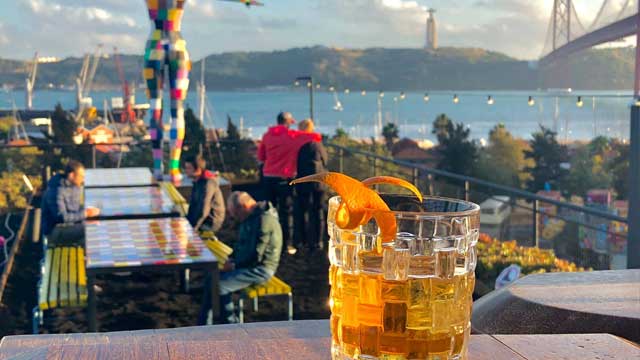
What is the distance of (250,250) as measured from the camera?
407cm

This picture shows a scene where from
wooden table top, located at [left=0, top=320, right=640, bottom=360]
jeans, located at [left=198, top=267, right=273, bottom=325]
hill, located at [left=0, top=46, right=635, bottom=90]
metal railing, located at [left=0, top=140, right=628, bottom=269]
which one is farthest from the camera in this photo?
hill, located at [left=0, top=46, right=635, bottom=90]

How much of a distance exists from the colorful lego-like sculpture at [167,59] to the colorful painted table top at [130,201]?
125 centimetres

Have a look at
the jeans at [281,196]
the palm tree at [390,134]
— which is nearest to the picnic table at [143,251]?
the jeans at [281,196]

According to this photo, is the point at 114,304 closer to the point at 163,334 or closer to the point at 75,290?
the point at 75,290

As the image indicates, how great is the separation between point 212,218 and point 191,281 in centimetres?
59

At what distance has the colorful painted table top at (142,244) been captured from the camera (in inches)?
139

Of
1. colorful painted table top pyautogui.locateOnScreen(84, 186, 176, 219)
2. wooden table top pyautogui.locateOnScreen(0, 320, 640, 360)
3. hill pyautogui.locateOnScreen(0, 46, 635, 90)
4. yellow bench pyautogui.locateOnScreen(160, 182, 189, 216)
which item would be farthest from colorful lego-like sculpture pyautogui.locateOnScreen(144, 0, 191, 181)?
hill pyautogui.locateOnScreen(0, 46, 635, 90)

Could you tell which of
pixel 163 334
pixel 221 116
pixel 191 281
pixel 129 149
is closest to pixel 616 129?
pixel 129 149

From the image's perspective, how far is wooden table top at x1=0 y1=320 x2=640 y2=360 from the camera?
1130 mm

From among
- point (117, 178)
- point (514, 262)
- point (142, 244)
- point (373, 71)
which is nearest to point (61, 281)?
point (142, 244)

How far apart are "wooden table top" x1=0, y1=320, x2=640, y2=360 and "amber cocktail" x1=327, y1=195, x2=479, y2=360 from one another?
22cm

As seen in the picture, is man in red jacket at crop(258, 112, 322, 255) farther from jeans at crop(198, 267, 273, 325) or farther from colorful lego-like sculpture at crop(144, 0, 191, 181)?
jeans at crop(198, 267, 273, 325)

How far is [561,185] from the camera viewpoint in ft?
55.7

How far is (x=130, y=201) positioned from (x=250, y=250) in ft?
5.96
